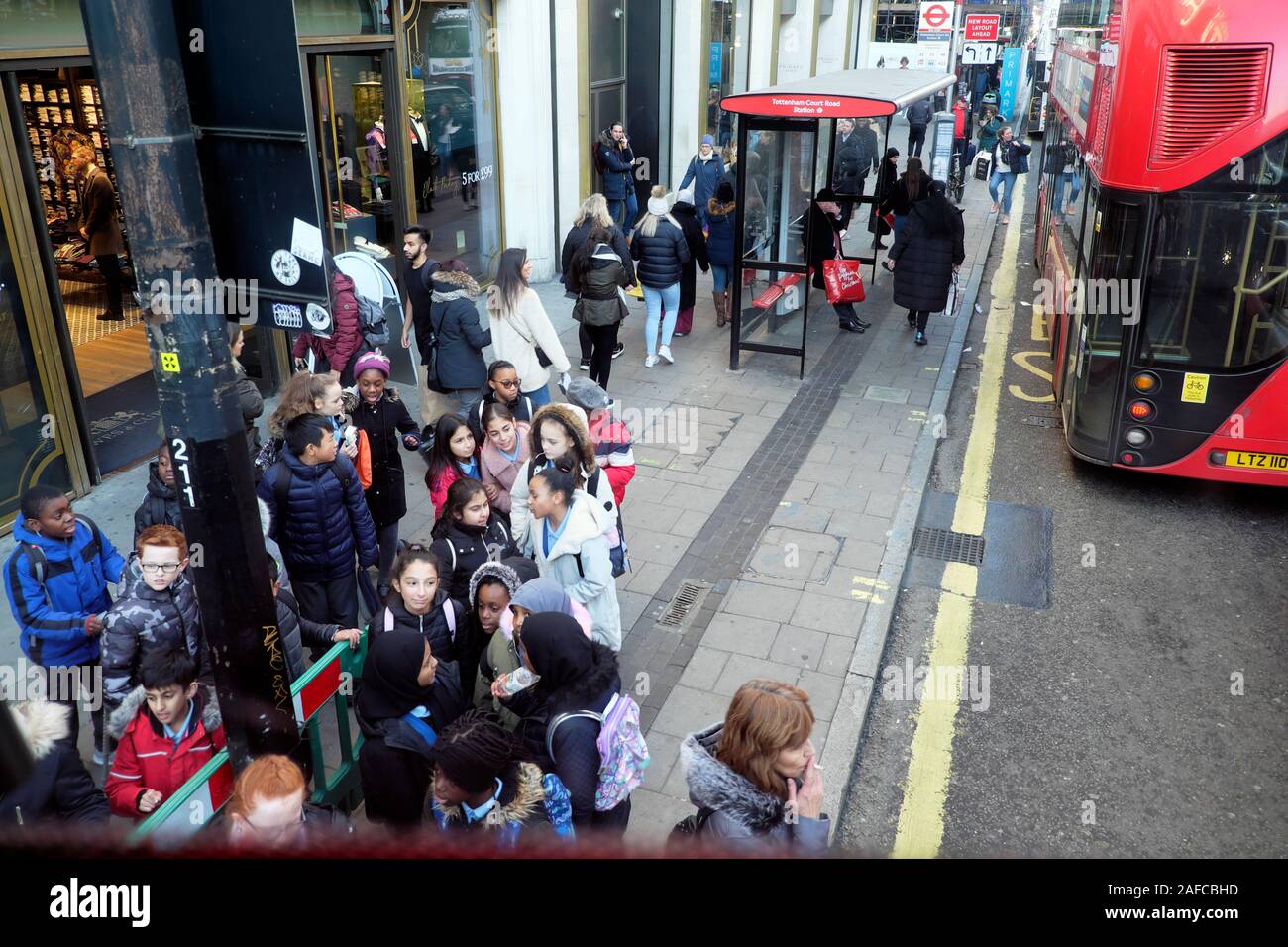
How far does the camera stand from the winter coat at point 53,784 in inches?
129

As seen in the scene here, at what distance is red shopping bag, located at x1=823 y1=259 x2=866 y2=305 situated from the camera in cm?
1242

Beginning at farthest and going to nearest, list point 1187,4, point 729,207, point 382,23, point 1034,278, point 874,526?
point 1034,278 < point 729,207 < point 382,23 < point 874,526 < point 1187,4

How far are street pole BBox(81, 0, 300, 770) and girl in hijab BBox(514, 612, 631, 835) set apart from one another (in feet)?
2.97

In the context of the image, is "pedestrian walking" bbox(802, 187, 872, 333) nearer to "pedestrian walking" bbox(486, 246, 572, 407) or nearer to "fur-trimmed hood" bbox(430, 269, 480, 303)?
"pedestrian walking" bbox(486, 246, 572, 407)

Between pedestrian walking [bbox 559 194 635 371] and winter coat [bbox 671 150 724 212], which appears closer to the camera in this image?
pedestrian walking [bbox 559 194 635 371]

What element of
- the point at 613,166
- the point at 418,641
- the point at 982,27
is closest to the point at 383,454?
the point at 418,641

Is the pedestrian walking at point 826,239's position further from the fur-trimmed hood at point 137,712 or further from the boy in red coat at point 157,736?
the boy in red coat at point 157,736

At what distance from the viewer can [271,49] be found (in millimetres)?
3037

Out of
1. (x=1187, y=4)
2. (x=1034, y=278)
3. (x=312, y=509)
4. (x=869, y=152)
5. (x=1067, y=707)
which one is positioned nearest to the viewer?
(x=312, y=509)

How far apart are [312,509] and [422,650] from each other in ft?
5.90

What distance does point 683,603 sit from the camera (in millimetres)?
6742

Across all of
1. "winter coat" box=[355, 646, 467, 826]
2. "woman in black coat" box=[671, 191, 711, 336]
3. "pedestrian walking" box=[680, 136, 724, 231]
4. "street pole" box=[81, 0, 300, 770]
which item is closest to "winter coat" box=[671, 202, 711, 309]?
"woman in black coat" box=[671, 191, 711, 336]

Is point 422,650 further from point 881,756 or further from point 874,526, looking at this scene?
point 874,526

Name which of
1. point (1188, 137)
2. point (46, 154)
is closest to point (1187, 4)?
point (1188, 137)
